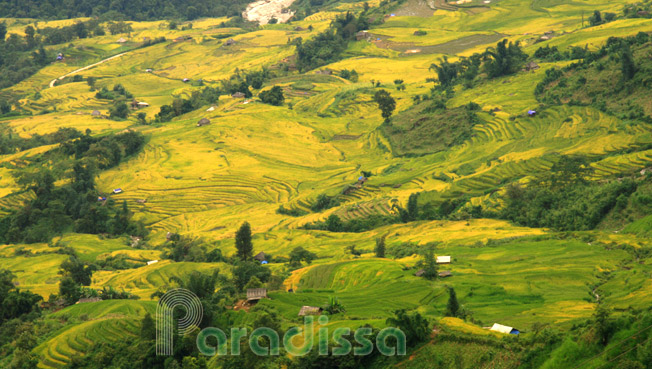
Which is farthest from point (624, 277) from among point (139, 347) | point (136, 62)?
point (136, 62)

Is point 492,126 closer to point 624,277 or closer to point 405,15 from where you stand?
point 624,277

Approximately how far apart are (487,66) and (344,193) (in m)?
21.1

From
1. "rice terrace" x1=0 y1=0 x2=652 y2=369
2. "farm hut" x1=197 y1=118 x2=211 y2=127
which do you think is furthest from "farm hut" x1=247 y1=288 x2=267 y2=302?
"farm hut" x1=197 y1=118 x2=211 y2=127

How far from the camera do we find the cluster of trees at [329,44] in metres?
82.2

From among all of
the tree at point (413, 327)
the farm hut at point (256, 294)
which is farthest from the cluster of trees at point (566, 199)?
the tree at point (413, 327)

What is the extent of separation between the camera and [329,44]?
8406 centimetres

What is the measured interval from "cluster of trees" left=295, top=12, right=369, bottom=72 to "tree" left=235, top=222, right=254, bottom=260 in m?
48.8

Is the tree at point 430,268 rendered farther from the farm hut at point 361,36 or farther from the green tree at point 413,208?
the farm hut at point 361,36

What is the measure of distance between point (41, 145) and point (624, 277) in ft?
178

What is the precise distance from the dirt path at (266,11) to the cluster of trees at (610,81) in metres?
71.9

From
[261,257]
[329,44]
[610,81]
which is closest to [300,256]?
[261,257]

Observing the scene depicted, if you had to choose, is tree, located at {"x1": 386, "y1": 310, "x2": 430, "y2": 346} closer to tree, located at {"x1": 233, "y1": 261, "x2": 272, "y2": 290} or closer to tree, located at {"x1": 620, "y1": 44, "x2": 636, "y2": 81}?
tree, located at {"x1": 233, "y1": 261, "x2": 272, "y2": 290}

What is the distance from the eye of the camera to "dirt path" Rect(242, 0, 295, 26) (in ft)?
394

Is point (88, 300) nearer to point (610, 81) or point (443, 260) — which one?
point (443, 260)
